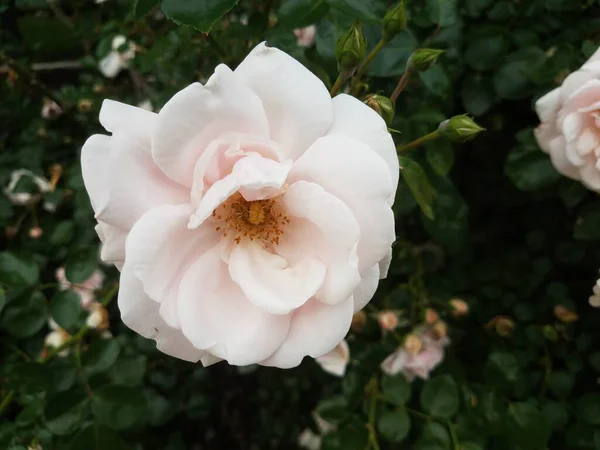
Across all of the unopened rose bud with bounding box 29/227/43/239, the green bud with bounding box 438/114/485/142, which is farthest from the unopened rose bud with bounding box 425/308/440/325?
the unopened rose bud with bounding box 29/227/43/239

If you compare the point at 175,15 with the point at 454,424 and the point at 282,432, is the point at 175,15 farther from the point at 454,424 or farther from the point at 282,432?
the point at 282,432

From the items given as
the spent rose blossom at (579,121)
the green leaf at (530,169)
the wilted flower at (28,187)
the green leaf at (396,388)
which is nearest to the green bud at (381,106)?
the spent rose blossom at (579,121)

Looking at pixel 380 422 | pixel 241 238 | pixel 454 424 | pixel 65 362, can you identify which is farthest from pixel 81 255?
pixel 454 424

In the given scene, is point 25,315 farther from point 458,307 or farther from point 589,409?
point 589,409

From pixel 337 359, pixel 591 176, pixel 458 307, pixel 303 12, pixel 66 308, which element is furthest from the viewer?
pixel 458 307

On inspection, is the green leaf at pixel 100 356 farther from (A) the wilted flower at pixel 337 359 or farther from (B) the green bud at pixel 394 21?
(B) the green bud at pixel 394 21

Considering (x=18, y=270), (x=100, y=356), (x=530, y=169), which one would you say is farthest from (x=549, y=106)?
(x=18, y=270)
